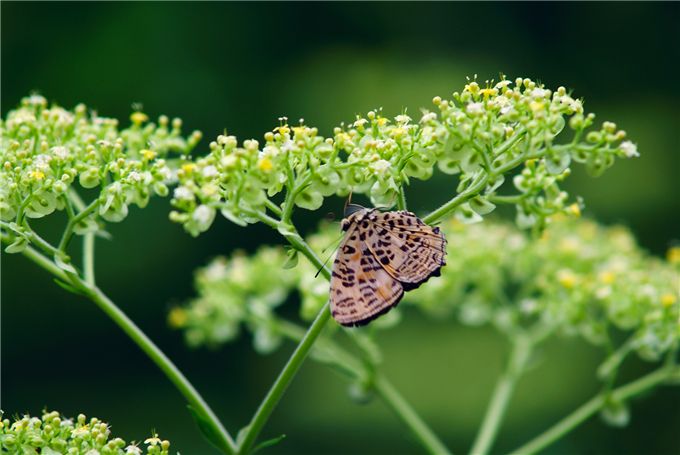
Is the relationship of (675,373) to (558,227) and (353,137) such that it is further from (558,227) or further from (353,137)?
(353,137)

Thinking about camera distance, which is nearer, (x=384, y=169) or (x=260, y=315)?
(x=384, y=169)

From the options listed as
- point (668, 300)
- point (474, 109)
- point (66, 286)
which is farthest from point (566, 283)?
point (66, 286)

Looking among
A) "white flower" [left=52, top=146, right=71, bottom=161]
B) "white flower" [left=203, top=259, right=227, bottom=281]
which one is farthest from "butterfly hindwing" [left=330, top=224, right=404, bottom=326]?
"white flower" [left=203, top=259, right=227, bottom=281]

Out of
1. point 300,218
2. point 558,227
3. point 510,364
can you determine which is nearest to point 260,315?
point 510,364

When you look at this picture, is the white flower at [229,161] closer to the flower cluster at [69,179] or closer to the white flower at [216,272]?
the flower cluster at [69,179]

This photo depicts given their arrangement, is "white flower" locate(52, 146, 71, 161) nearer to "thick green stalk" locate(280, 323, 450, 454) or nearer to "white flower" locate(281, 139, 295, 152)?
"white flower" locate(281, 139, 295, 152)

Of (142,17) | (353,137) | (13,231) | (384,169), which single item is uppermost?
(142,17)
